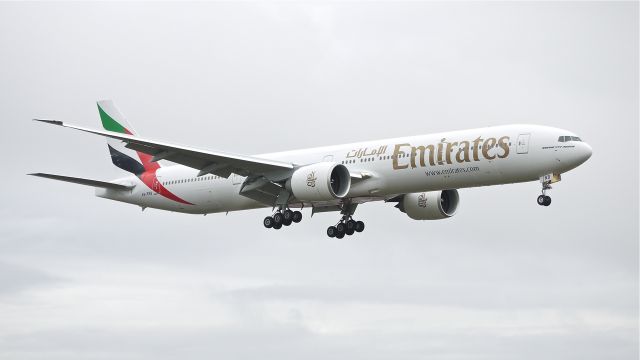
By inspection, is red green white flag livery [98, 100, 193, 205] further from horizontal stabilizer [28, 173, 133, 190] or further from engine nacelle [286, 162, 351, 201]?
engine nacelle [286, 162, 351, 201]

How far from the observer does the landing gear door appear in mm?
51688

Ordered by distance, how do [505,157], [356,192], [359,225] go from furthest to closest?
[359,225], [356,192], [505,157]

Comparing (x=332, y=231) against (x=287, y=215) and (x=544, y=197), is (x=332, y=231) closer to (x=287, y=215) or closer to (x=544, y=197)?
(x=287, y=215)

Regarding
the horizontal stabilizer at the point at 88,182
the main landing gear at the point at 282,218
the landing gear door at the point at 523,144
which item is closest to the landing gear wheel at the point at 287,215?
the main landing gear at the point at 282,218

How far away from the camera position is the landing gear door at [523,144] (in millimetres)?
51688

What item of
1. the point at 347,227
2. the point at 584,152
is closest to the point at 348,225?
the point at 347,227

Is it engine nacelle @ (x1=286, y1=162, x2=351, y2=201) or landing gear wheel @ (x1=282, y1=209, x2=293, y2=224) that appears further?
landing gear wheel @ (x1=282, y1=209, x2=293, y2=224)

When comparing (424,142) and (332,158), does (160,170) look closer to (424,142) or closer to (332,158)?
(332,158)

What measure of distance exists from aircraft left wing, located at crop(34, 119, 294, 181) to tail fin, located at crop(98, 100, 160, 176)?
783 cm

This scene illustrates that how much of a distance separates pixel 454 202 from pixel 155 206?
15.8 meters

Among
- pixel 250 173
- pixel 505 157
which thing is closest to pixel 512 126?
pixel 505 157

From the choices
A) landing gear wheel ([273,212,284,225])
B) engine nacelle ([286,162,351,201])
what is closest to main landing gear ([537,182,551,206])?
engine nacelle ([286,162,351,201])

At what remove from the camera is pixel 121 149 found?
66875 mm

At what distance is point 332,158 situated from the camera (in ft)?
189
